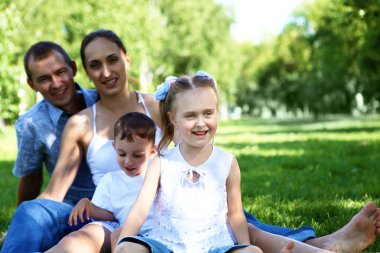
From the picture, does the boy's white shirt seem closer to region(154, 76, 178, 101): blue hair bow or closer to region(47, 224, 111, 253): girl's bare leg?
region(47, 224, 111, 253): girl's bare leg

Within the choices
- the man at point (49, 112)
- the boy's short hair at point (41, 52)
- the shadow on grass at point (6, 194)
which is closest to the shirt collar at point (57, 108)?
the man at point (49, 112)

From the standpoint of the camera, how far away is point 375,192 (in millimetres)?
5762

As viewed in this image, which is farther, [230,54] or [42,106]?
[230,54]

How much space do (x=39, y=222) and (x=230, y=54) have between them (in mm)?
39233

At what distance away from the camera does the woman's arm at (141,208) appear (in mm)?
3143

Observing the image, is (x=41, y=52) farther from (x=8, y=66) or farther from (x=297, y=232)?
(x=8, y=66)

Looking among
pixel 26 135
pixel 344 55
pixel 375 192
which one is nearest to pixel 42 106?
pixel 26 135

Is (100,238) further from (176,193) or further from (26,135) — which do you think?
(26,135)

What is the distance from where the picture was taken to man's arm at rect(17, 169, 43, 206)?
15.8 ft

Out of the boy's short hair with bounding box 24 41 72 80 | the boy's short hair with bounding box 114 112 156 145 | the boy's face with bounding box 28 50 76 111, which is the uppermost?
the boy's short hair with bounding box 24 41 72 80

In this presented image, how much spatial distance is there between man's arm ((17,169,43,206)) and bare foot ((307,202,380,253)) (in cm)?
261

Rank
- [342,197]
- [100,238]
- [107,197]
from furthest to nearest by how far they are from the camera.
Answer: [342,197]
[107,197]
[100,238]

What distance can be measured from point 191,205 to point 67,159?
4.68 ft

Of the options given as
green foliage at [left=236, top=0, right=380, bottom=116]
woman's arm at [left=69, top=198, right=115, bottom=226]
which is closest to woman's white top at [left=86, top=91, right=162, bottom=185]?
woman's arm at [left=69, top=198, right=115, bottom=226]
